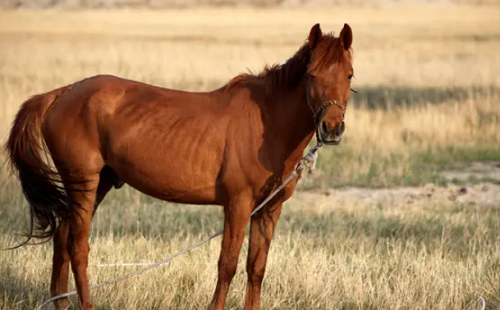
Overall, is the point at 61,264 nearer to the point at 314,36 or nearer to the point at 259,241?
the point at 259,241

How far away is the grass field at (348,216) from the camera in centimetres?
666

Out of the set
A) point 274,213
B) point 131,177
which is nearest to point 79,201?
point 131,177

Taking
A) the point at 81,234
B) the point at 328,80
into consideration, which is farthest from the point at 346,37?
the point at 81,234

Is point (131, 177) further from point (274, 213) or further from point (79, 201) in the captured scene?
point (274, 213)

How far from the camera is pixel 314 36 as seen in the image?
5.43m

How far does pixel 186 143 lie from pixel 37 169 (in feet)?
3.79

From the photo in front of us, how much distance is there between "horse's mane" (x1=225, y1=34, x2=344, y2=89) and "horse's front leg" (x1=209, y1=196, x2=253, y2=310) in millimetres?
806

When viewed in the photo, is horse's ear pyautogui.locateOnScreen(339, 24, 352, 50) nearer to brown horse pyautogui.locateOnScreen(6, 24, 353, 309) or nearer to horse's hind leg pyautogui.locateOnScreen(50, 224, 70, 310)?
brown horse pyautogui.locateOnScreen(6, 24, 353, 309)

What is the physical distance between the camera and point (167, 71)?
25.2 m

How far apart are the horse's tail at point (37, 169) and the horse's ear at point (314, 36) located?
1895mm

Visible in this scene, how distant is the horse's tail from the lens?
239 inches

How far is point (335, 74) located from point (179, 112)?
113 centimetres

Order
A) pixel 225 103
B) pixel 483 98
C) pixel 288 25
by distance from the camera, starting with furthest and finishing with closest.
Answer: pixel 288 25, pixel 483 98, pixel 225 103

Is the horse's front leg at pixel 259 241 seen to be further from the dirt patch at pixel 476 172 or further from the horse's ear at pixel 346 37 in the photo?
the dirt patch at pixel 476 172
